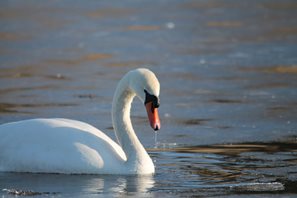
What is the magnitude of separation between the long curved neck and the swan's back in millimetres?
105

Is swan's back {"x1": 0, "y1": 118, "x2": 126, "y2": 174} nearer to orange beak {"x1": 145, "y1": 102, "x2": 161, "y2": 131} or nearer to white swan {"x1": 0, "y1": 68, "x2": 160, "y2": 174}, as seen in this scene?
white swan {"x1": 0, "y1": 68, "x2": 160, "y2": 174}

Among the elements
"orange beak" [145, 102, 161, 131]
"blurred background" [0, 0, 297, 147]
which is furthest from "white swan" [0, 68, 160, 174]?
"blurred background" [0, 0, 297, 147]

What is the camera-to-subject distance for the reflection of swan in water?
21.1 ft

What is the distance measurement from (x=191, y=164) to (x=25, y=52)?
8224 mm

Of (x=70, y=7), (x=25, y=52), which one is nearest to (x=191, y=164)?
(x=25, y=52)

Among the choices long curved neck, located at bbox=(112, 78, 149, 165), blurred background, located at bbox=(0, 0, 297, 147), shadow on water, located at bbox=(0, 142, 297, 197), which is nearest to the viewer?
shadow on water, located at bbox=(0, 142, 297, 197)

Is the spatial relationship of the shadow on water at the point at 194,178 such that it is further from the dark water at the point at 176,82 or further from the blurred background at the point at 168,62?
the blurred background at the point at 168,62

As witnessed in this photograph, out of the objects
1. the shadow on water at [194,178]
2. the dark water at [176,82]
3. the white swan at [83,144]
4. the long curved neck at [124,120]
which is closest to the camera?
the shadow on water at [194,178]

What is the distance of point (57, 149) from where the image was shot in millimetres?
7129

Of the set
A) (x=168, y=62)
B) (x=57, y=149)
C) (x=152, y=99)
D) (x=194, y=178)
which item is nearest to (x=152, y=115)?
(x=152, y=99)

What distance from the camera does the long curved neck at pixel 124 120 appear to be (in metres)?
7.30

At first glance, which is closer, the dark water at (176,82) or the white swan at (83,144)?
the dark water at (176,82)

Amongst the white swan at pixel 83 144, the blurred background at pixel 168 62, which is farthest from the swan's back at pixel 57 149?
the blurred background at pixel 168 62

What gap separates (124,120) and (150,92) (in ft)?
1.74
